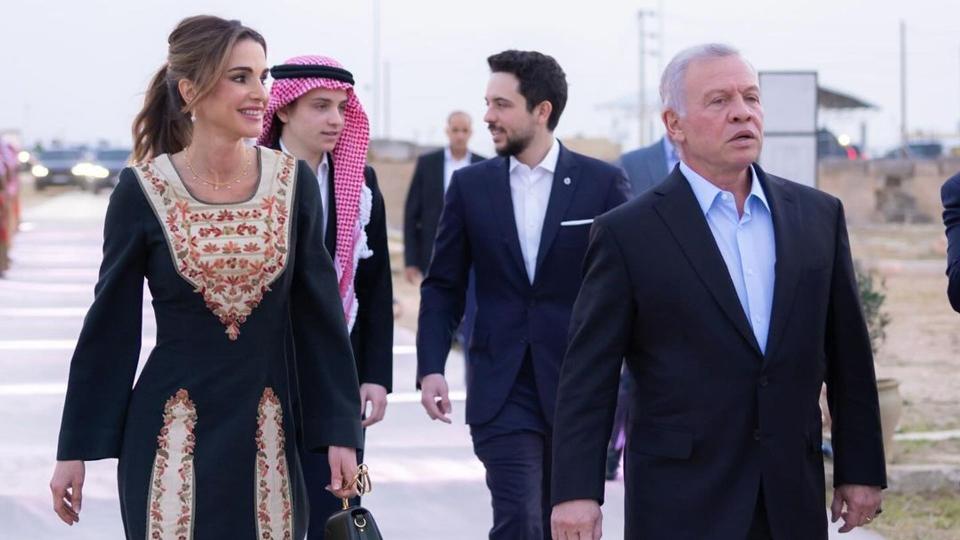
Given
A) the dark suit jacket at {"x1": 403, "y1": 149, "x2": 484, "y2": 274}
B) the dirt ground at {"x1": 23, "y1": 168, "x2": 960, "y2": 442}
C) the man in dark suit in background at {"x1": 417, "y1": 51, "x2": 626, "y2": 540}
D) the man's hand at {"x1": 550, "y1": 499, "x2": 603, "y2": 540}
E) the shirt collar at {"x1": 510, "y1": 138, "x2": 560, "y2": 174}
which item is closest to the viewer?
the man's hand at {"x1": 550, "y1": 499, "x2": 603, "y2": 540}

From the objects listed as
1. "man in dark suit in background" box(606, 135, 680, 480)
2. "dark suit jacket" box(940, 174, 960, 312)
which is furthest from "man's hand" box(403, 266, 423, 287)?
"dark suit jacket" box(940, 174, 960, 312)

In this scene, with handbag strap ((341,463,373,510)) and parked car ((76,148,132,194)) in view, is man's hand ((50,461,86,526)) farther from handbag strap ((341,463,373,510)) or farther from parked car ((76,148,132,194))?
parked car ((76,148,132,194))

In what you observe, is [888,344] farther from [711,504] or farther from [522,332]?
[711,504]

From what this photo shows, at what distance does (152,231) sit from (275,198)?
313 mm

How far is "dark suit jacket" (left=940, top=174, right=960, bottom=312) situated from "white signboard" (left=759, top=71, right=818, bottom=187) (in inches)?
229

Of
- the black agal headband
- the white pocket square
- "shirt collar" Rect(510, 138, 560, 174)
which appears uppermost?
the black agal headband

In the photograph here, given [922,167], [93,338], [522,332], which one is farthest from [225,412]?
[922,167]

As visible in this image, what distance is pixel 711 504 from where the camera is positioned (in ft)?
13.4

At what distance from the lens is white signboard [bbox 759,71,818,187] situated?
1098 cm

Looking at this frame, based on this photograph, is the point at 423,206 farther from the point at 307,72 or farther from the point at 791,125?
the point at 307,72

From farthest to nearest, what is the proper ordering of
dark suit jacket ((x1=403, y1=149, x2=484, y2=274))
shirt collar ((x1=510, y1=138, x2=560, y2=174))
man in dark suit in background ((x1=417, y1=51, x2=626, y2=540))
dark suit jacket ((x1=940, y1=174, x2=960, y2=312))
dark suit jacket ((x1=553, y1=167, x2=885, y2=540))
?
dark suit jacket ((x1=403, y1=149, x2=484, y2=274))
shirt collar ((x1=510, y1=138, x2=560, y2=174))
man in dark suit in background ((x1=417, y1=51, x2=626, y2=540))
dark suit jacket ((x1=940, y1=174, x2=960, y2=312))
dark suit jacket ((x1=553, y1=167, x2=885, y2=540))

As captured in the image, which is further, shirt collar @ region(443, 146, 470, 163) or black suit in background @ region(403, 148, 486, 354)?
shirt collar @ region(443, 146, 470, 163)

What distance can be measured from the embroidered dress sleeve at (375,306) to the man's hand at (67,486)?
1.52 metres

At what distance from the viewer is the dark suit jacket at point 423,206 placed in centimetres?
1274
